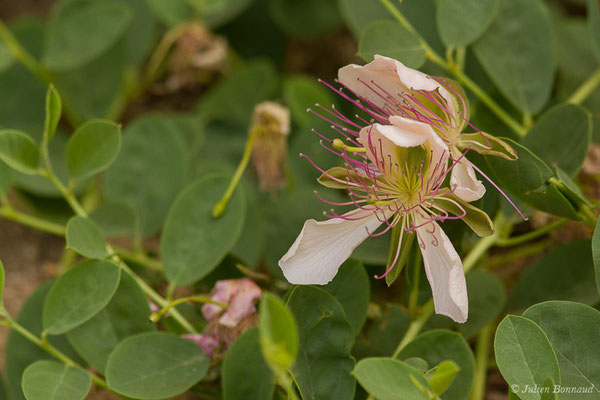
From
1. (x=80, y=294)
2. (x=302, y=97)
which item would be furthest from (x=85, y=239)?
(x=302, y=97)

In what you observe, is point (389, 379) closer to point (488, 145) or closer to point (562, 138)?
point (488, 145)

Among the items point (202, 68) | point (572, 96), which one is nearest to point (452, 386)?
point (572, 96)

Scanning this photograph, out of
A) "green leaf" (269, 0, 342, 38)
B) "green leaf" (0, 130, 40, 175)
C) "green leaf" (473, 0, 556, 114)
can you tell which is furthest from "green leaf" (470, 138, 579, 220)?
"green leaf" (269, 0, 342, 38)

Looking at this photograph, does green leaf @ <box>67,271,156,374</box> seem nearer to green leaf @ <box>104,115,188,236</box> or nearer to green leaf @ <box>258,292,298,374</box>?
green leaf @ <box>104,115,188,236</box>

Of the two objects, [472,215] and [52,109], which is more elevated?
[52,109]

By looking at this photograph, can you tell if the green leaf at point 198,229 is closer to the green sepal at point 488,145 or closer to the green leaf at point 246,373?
the green leaf at point 246,373
